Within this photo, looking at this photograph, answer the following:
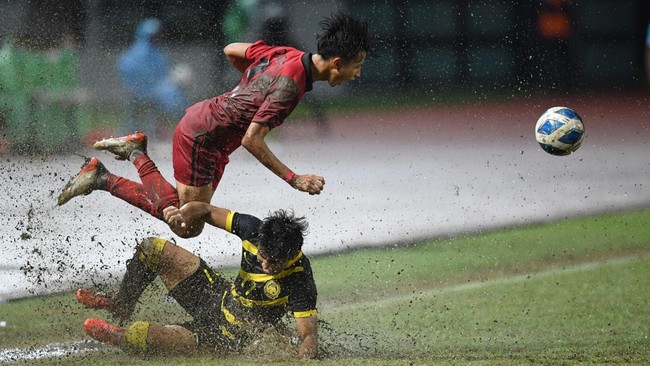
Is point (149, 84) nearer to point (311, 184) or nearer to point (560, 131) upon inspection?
point (560, 131)

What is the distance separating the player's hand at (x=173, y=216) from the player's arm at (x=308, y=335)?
1012 millimetres

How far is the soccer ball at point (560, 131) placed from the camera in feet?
28.4

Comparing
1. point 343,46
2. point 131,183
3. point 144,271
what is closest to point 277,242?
point 144,271

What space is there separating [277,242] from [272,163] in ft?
1.78

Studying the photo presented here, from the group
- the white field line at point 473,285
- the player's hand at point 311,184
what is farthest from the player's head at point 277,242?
the white field line at point 473,285

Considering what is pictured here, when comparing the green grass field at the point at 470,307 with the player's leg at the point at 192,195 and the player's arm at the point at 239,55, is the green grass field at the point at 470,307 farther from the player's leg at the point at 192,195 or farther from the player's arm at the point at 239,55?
the player's arm at the point at 239,55

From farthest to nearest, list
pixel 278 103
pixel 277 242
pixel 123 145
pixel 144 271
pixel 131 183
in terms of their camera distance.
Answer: pixel 123 145, pixel 131 183, pixel 144 271, pixel 278 103, pixel 277 242

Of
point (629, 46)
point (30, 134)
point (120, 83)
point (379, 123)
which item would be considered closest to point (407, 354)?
point (30, 134)

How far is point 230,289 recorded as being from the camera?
24.6 ft

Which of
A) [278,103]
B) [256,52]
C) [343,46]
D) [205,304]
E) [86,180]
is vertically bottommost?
[205,304]

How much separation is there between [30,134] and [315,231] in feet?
14.7

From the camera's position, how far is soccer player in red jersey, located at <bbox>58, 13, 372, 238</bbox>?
7.45 m

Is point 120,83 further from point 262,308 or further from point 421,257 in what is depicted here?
point 262,308

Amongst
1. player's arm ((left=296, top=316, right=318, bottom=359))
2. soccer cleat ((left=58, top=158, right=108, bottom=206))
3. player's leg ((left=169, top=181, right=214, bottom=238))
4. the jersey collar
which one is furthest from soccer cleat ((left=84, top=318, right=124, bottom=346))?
the jersey collar
